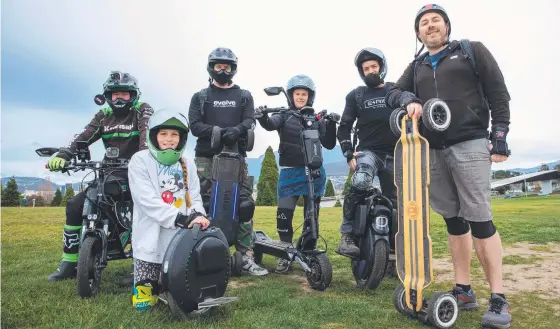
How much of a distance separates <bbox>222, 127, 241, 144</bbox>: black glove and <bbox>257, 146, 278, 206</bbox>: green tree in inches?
1068

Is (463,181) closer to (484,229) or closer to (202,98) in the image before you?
(484,229)

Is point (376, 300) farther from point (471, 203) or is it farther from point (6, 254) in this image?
point (6, 254)

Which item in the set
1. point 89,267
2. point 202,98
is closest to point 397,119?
point 202,98

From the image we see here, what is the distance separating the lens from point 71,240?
13.7 feet

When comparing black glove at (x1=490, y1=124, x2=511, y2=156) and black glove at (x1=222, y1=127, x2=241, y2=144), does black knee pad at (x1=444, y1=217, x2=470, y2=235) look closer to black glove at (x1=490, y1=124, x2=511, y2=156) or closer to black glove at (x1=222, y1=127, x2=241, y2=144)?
black glove at (x1=490, y1=124, x2=511, y2=156)

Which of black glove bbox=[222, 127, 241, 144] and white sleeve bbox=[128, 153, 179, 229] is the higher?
black glove bbox=[222, 127, 241, 144]

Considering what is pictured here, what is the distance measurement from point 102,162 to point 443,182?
3.37 metres

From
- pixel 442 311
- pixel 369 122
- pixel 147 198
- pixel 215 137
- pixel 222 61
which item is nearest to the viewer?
pixel 442 311

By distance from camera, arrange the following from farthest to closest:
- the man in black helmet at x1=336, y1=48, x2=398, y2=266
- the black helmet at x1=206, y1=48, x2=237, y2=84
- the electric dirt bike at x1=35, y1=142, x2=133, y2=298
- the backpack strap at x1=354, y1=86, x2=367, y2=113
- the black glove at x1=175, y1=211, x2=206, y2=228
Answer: the black helmet at x1=206, y1=48, x2=237, y2=84, the backpack strap at x1=354, y1=86, x2=367, y2=113, the man in black helmet at x1=336, y1=48, x2=398, y2=266, the electric dirt bike at x1=35, y1=142, x2=133, y2=298, the black glove at x1=175, y1=211, x2=206, y2=228

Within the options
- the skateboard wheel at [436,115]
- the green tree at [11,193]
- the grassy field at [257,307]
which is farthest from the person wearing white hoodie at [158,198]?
the green tree at [11,193]

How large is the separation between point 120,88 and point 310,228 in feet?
8.99

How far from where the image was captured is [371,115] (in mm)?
4613

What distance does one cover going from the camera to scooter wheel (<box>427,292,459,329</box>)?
2.76 meters

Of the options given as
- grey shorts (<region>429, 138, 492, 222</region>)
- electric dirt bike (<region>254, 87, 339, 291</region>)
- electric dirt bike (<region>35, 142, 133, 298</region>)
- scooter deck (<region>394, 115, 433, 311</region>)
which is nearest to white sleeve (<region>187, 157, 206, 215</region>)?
electric dirt bike (<region>35, 142, 133, 298</region>)
